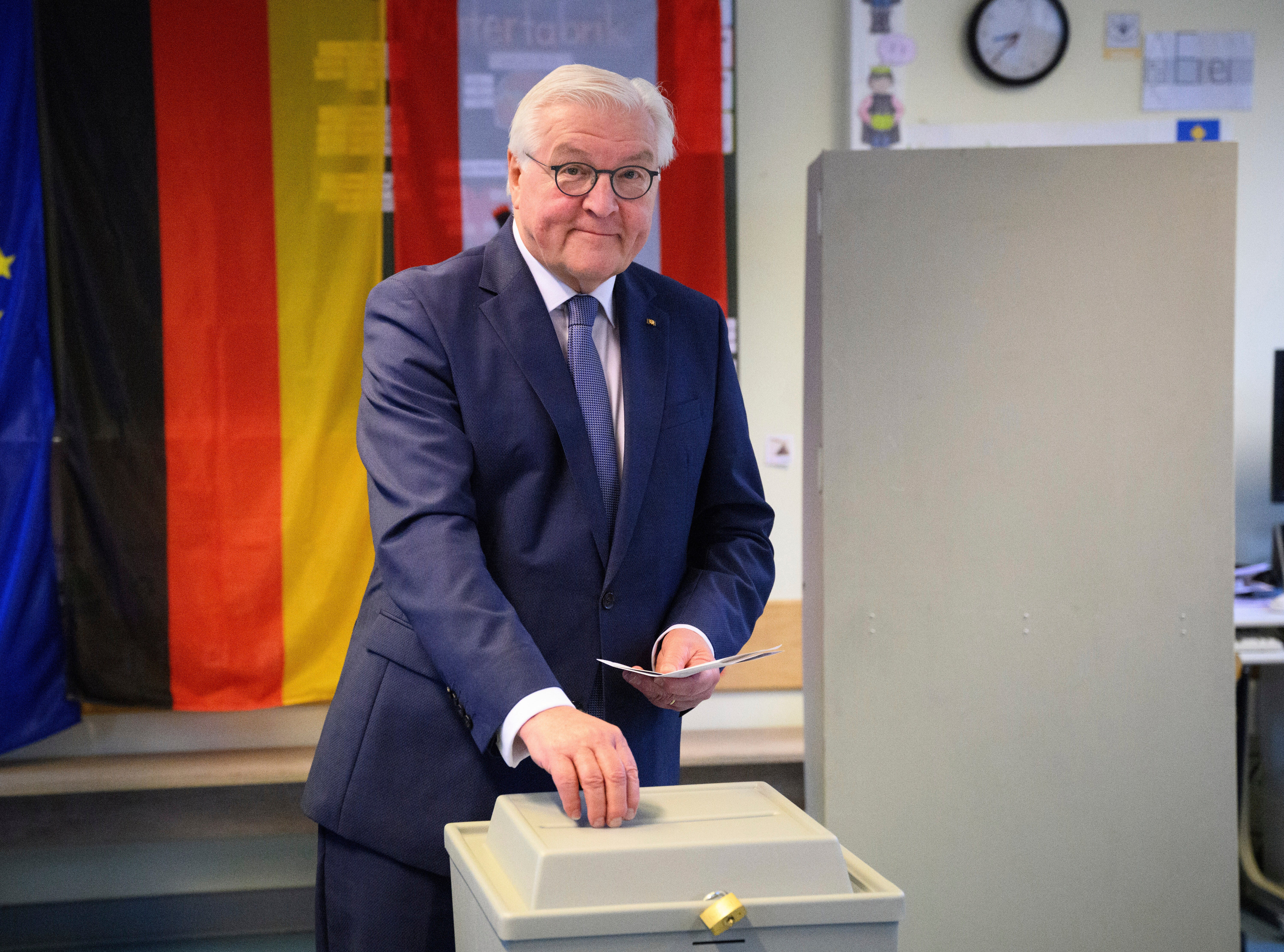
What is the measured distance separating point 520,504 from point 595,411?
14cm

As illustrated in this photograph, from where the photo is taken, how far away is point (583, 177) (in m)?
1.25

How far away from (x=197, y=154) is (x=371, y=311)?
2.07 meters

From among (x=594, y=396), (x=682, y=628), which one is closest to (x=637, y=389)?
(x=594, y=396)

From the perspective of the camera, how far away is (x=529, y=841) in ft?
2.98

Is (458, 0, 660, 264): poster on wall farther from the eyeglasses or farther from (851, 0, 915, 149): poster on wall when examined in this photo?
the eyeglasses

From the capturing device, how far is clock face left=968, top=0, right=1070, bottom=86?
11.1 ft

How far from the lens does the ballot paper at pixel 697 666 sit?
1.12m

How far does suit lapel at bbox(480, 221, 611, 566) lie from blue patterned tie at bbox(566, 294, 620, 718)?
0.01 meters

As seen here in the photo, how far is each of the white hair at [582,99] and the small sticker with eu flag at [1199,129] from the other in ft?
9.10

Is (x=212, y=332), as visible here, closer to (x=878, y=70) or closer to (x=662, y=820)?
(x=878, y=70)

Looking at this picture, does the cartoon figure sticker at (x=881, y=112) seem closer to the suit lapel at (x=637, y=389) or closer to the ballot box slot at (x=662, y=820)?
the suit lapel at (x=637, y=389)

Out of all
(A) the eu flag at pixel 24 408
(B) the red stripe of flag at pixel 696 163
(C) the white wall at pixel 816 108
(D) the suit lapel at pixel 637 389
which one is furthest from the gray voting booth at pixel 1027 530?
(A) the eu flag at pixel 24 408

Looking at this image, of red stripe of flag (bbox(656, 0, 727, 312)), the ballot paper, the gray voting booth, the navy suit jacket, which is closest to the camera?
the ballot paper

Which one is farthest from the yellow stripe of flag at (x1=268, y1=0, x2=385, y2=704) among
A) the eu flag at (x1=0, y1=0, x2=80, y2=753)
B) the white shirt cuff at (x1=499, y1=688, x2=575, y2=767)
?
the white shirt cuff at (x1=499, y1=688, x2=575, y2=767)
